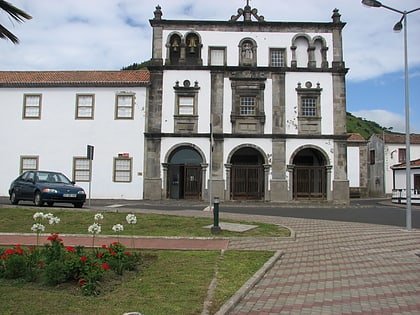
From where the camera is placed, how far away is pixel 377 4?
13633 millimetres

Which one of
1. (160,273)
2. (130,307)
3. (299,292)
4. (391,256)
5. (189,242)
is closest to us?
(130,307)

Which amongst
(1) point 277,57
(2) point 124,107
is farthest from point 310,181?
(2) point 124,107

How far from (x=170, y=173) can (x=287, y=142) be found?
8188 mm

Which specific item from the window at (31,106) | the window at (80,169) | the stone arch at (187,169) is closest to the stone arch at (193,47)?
the stone arch at (187,169)

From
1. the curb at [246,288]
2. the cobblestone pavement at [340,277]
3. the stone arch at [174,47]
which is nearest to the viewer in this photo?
the curb at [246,288]

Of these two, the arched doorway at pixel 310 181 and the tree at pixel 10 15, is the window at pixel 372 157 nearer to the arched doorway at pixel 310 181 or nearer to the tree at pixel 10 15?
the arched doorway at pixel 310 181

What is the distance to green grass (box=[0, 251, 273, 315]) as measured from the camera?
4.72 m

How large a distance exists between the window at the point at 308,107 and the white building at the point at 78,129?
35.5 ft

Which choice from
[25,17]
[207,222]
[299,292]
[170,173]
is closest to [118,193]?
[170,173]

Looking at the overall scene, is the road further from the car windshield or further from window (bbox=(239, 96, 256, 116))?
window (bbox=(239, 96, 256, 116))

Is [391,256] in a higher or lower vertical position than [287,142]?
lower

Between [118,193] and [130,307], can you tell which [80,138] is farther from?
[130,307]

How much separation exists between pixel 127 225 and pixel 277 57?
2038 cm

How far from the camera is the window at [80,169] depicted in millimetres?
28219
